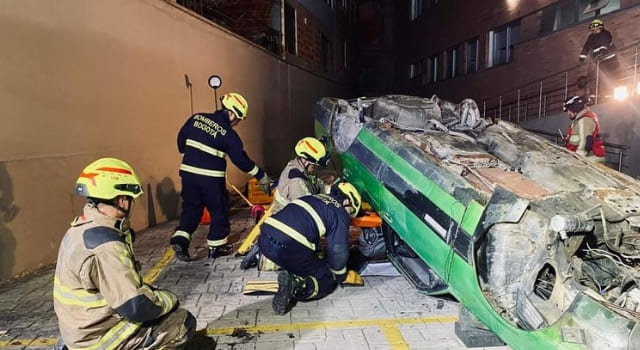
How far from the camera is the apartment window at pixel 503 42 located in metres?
13.2

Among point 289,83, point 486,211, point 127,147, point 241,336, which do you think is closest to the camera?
point 486,211

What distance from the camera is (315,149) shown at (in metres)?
4.50

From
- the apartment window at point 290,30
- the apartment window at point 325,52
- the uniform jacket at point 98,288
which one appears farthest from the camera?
the apartment window at point 325,52

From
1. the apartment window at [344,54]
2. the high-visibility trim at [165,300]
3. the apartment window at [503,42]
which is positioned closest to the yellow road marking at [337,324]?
the high-visibility trim at [165,300]

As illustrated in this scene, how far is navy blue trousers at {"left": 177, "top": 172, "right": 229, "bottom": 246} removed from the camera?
4820 millimetres

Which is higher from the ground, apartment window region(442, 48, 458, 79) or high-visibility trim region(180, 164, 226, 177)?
apartment window region(442, 48, 458, 79)

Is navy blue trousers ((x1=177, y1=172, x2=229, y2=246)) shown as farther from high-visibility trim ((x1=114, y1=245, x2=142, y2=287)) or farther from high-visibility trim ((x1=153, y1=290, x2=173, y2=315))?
high-visibility trim ((x1=114, y1=245, x2=142, y2=287))

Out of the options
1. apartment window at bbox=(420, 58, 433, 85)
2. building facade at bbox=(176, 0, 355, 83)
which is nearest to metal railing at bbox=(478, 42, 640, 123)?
apartment window at bbox=(420, 58, 433, 85)

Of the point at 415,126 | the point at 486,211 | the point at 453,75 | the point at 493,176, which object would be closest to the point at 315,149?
the point at 415,126

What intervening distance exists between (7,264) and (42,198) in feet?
2.44

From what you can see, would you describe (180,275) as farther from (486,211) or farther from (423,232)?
(486,211)

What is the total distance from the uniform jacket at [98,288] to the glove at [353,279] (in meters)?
2.17

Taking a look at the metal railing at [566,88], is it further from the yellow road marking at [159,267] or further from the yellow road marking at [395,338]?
the yellow road marking at [159,267]

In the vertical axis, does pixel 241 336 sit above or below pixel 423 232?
below
